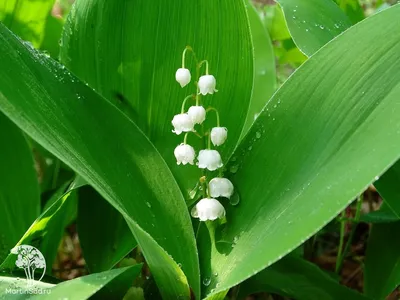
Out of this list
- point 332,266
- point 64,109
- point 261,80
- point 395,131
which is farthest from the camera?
point 332,266

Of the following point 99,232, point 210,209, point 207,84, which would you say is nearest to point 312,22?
point 207,84

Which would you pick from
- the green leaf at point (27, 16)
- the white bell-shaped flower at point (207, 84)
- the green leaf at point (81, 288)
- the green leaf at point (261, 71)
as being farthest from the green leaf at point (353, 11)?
the green leaf at point (81, 288)

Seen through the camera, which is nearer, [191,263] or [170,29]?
[191,263]

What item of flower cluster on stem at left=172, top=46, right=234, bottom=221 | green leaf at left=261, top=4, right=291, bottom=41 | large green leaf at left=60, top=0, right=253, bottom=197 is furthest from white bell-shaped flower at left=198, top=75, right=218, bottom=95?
green leaf at left=261, top=4, right=291, bottom=41

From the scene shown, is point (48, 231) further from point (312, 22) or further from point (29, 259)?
point (312, 22)

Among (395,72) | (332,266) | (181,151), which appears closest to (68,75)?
(181,151)

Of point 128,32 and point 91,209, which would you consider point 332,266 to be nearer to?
point 91,209

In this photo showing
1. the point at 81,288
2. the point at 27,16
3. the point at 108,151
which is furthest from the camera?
the point at 27,16
